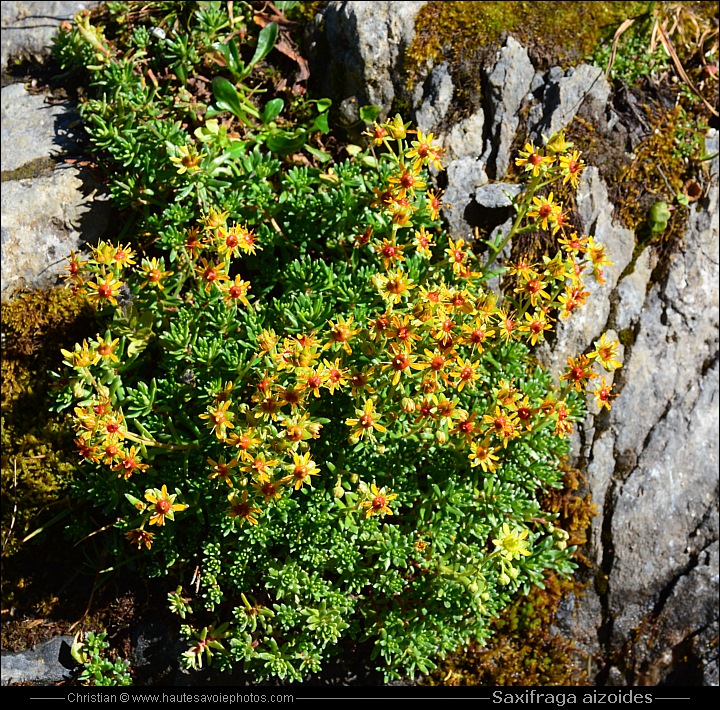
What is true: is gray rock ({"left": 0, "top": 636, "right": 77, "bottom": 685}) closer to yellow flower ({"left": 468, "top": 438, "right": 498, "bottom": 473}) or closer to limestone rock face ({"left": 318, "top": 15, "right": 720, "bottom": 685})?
yellow flower ({"left": 468, "top": 438, "right": 498, "bottom": 473})

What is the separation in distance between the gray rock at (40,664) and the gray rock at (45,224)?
1769 mm

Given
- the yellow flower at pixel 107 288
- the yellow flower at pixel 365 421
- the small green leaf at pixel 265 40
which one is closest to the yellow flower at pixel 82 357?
the yellow flower at pixel 107 288

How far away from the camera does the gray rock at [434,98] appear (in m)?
3.89

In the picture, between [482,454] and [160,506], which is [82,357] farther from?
[482,454]

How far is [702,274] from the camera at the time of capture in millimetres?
3949

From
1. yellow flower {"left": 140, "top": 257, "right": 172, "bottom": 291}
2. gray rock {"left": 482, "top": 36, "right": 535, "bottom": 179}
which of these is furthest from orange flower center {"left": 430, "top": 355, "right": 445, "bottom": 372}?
gray rock {"left": 482, "top": 36, "right": 535, "bottom": 179}

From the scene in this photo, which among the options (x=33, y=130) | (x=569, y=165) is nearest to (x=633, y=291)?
(x=569, y=165)

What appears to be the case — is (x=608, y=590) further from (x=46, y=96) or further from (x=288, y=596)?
(x=46, y=96)

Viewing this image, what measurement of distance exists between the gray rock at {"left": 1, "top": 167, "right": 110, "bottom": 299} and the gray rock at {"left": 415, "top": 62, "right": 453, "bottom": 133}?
1746 millimetres

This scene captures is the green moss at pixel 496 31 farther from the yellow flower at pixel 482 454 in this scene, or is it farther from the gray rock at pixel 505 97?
the yellow flower at pixel 482 454

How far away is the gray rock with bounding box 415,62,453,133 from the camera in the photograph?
3.89 meters

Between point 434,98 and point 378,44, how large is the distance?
0.44 meters

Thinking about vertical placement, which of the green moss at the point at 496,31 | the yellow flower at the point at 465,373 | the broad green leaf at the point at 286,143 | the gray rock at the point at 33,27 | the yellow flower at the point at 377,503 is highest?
the green moss at the point at 496,31

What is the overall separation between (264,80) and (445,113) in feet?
3.57
